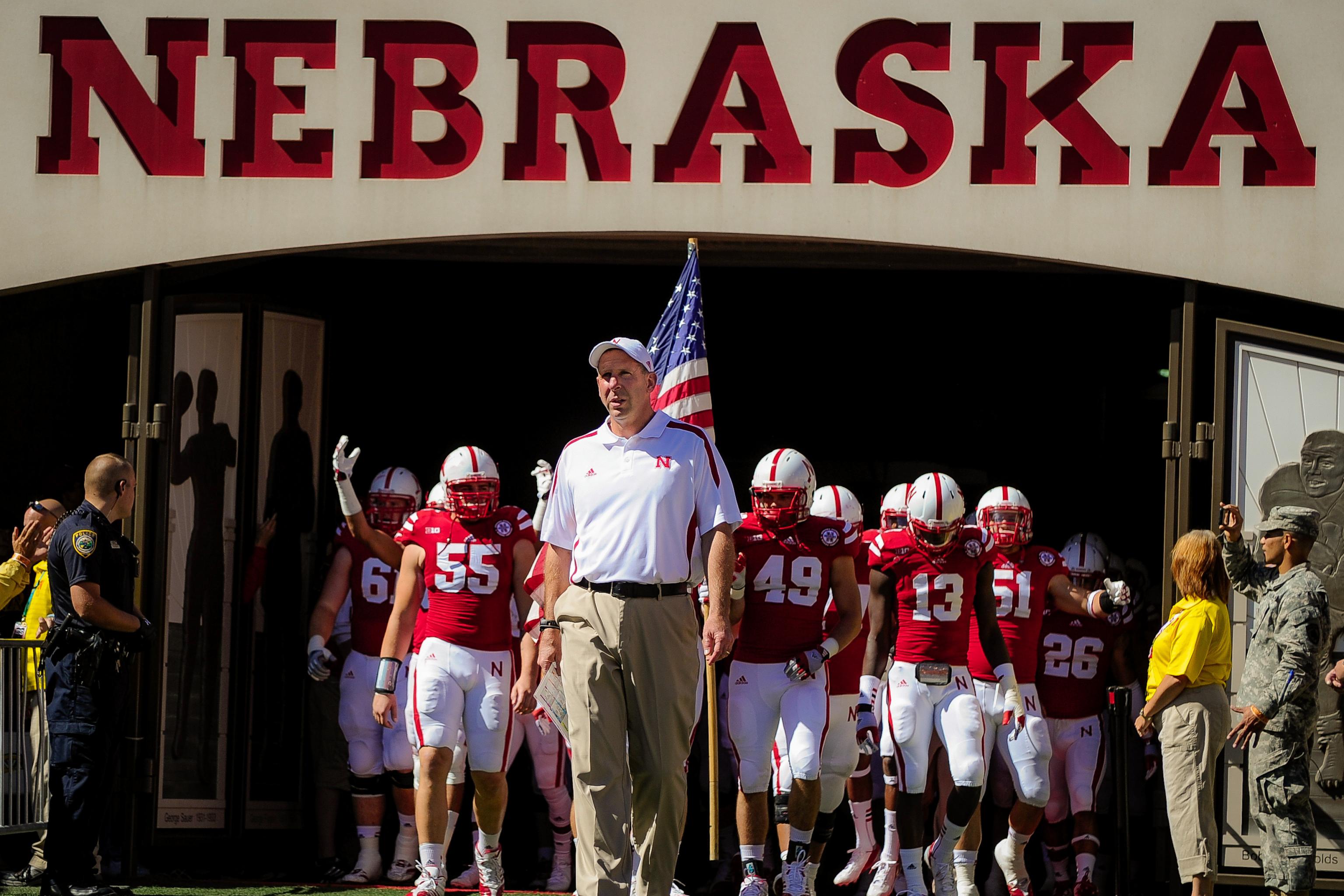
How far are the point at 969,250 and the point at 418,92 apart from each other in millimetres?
2948

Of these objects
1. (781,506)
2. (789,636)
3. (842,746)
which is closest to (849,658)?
(842,746)

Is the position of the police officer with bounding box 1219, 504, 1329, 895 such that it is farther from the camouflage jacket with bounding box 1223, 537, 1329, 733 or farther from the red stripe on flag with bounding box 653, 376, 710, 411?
the red stripe on flag with bounding box 653, 376, 710, 411

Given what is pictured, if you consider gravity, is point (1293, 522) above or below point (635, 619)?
above

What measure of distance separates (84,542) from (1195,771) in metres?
5.01

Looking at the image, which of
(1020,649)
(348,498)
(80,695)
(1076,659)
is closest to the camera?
(80,695)

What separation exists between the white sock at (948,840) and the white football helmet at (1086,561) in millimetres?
2038

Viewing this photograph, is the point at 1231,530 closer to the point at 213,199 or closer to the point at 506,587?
the point at 506,587

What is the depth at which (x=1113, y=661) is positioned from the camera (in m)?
9.97

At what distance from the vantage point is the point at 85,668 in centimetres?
730

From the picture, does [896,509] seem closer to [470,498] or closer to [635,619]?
[470,498]

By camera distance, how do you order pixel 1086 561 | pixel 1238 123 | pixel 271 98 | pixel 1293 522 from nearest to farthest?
pixel 1293 522
pixel 1238 123
pixel 271 98
pixel 1086 561

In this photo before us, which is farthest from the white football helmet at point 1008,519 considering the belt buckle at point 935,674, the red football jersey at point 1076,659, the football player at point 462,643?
the football player at point 462,643

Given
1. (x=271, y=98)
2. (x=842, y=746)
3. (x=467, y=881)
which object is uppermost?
(x=271, y=98)

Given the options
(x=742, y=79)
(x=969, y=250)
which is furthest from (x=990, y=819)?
Answer: (x=742, y=79)
